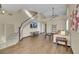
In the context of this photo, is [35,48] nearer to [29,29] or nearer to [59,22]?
[29,29]

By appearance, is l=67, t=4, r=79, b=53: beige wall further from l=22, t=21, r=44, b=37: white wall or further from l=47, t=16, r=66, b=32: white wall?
l=22, t=21, r=44, b=37: white wall

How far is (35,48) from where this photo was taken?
8.09 ft

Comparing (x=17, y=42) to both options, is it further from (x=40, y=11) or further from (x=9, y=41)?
(x=40, y=11)

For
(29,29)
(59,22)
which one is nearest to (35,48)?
(29,29)

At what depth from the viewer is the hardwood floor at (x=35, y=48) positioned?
2.45 m

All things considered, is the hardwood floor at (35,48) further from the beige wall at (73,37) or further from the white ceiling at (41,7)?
the white ceiling at (41,7)

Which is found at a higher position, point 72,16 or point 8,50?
point 72,16

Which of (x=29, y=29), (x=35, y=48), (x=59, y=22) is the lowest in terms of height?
(x=35, y=48)

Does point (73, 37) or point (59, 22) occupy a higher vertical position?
point (59, 22)

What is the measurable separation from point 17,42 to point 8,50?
0.58 feet

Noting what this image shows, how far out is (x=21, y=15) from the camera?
251 centimetres

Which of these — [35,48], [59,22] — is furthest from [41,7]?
[35,48]
